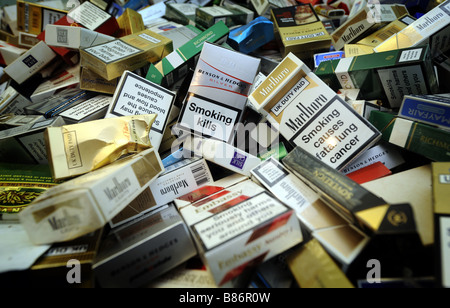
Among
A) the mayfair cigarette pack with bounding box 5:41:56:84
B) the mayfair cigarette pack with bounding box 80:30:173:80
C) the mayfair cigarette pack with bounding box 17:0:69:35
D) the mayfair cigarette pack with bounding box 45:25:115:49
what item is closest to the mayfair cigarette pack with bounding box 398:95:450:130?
the mayfair cigarette pack with bounding box 80:30:173:80

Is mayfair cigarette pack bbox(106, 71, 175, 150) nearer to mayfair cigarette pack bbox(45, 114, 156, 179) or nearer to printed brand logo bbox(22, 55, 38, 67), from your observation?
mayfair cigarette pack bbox(45, 114, 156, 179)

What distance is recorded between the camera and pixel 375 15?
227 centimetres

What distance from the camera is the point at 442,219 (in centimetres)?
101

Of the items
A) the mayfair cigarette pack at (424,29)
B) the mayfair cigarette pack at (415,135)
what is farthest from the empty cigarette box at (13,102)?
the mayfair cigarette pack at (424,29)

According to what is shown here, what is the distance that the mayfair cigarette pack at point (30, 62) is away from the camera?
2299 millimetres

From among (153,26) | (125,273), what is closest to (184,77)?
(153,26)

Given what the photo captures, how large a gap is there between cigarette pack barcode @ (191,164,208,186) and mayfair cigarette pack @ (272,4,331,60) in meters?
1.24

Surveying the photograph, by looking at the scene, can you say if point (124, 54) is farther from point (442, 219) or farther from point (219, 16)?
point (442, 219)

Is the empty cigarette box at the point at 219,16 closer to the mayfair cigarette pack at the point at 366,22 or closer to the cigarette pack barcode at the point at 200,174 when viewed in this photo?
the mayfair cigarette pack at the point at 366,22

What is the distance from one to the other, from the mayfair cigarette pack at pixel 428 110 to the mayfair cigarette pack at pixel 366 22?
112 cm

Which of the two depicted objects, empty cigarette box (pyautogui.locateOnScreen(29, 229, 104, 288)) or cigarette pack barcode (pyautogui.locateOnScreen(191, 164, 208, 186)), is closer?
empty cigarette box (pyautogui.locateOnScreen(29, 229, 104, 288))

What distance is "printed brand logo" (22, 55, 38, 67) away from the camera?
2320 millimetres

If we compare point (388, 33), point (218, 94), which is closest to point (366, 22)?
point (388, 33)

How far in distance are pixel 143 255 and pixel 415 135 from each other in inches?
58.8
